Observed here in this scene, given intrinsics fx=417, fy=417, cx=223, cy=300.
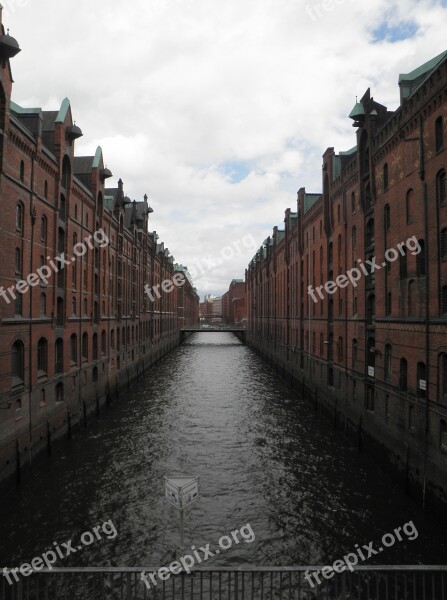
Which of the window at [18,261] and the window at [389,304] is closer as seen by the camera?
the window at [18,261]

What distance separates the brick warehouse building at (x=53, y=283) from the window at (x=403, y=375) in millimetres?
16204

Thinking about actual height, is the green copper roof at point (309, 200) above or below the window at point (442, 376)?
above

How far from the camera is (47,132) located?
76.7 ft

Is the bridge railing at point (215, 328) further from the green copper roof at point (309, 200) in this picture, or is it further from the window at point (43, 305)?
the window at point (43, 305)

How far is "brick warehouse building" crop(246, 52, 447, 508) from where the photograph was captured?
15156 mm

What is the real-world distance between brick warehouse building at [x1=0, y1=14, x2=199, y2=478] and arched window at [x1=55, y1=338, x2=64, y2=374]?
0.18ft

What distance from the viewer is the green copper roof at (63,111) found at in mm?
23284

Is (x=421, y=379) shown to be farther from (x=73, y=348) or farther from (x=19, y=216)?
(x=73, y=348)

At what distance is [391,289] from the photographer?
1983 cm

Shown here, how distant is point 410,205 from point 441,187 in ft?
8.67

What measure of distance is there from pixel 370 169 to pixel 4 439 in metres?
21.3

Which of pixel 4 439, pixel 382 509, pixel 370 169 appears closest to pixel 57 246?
pixel 4 439

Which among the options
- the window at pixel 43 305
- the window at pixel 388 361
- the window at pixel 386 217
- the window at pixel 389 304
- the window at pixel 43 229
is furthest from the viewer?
the window at pixel 43 229

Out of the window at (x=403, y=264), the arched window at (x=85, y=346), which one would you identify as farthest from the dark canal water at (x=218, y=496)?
the window at (x=403, y=264)
